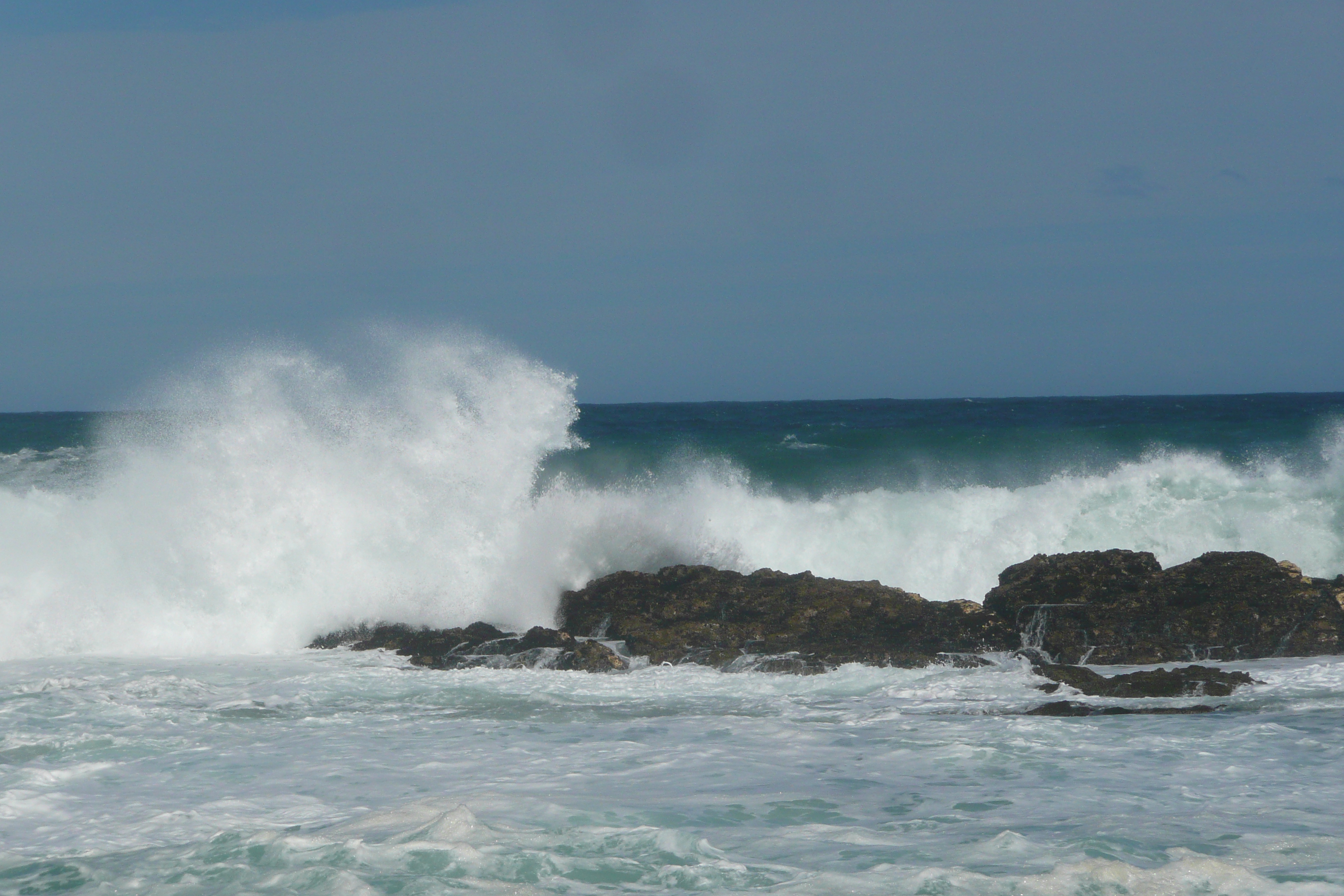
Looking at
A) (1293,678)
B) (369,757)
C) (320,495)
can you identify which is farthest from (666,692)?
(320,495)

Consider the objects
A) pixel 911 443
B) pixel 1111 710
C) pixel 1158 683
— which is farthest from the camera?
pixel 911 443

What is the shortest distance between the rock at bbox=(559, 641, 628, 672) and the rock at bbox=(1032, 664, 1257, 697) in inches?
153

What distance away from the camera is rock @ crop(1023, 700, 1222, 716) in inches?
333

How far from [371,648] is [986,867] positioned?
330 inches

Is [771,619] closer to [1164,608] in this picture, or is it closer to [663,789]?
[1164,608]

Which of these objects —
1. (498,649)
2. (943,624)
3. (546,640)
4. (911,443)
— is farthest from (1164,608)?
(911,443)

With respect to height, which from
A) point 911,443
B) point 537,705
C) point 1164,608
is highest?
point 911,443

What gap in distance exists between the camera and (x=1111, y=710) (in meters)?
8.59

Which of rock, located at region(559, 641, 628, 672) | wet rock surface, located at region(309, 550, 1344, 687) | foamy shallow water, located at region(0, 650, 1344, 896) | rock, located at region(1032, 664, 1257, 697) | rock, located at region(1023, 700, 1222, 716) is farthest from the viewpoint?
wet rock surface, located at region(309, 550, 1344, 687)

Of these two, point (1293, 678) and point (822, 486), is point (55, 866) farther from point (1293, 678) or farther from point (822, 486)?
point (822, 486)

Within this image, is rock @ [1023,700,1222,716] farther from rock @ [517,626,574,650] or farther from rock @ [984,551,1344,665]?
rock @ [517,626,574,650]

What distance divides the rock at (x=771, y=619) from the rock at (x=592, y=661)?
1.50 ft

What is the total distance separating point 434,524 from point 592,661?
4.24 m

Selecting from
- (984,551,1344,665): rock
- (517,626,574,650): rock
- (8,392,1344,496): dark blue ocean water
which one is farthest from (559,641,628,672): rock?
(8,392,1344,496): dark blue ocean water
